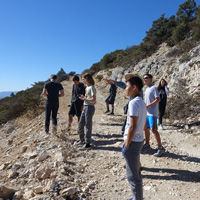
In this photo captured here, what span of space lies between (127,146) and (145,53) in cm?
1759

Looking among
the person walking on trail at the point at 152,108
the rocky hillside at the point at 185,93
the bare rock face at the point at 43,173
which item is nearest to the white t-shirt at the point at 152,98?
the person walking on trail at the point at 152,108

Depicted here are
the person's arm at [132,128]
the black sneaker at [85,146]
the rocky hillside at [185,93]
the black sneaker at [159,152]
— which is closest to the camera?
the person's arm at [132,128]

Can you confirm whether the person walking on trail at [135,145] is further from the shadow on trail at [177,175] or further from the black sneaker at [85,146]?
the black sneaker at [85,146]

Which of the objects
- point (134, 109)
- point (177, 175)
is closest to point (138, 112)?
point (134, 109)

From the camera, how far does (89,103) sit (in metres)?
4.16

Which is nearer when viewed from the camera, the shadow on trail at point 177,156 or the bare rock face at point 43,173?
the bare rock face at point 43,173

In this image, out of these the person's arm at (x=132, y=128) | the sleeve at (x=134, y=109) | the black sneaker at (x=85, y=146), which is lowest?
the black sneaker at (x=85, y=146)

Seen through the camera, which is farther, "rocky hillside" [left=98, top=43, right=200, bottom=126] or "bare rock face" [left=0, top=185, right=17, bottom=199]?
"rocky hillside" [left=98, top=43, right=200, bottom=126]

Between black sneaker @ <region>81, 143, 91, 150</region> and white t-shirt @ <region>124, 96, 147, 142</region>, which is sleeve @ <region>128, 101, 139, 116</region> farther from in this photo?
black sneaker @ <region>81, 143, 91, 150</region>

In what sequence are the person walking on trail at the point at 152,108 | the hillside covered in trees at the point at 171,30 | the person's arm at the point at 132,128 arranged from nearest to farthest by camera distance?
the person's arm at the point at 132,128, the person walking on trail at the point at 152,108, the hillside covered in trees at the point at 171,30

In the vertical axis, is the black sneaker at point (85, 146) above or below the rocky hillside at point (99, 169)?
above

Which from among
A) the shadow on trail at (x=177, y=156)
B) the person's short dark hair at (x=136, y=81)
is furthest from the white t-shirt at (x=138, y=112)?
the shadow on trail at (x=177, y=156)

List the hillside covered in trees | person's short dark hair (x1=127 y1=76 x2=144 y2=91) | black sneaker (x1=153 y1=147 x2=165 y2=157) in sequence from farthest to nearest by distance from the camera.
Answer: the hillside covered in trees, black sneaker (x1=153 y1=147 x2=165 y2=157), person's short dark hair (x1=127 y1=76 x2=144 y2=91)

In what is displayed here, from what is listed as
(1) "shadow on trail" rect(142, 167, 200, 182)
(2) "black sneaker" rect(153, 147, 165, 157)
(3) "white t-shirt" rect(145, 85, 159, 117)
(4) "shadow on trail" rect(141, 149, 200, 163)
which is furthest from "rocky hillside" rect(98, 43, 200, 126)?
(1) "shadow on trail" rect(142, 167, 200, 182)
